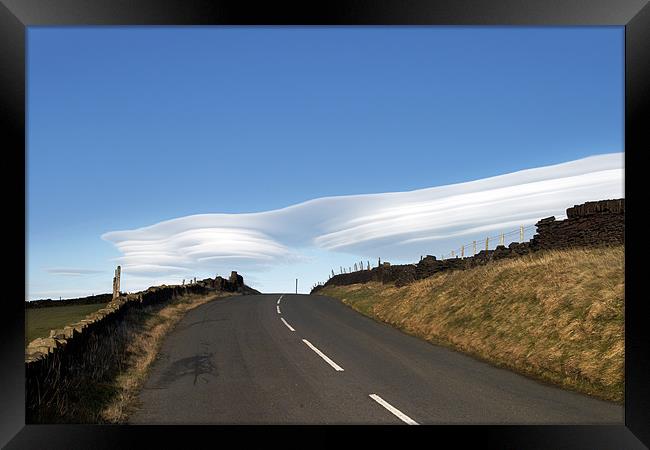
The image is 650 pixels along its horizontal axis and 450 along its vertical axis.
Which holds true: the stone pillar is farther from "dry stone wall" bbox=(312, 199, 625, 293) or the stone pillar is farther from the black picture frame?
"dry stone wall" bbox=(312, 199, 625, 293)

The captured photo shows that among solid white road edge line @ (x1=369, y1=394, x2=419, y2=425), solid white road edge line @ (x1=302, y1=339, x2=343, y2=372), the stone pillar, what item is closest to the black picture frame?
solid white road edge line @ (x1=369, y1=394, x2=419, y2=425)

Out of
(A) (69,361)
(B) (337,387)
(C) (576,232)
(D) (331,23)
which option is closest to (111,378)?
(A) (69,361)

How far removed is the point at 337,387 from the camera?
1098cm

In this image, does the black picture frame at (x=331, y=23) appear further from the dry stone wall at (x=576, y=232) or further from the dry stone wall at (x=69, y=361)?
the dry stone wall at (x=576, y=232)

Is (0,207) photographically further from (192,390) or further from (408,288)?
(408,288)

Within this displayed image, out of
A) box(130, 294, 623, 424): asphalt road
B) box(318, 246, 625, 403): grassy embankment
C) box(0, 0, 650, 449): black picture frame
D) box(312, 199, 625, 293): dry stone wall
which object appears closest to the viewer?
box(0, 0, 650, 449): black picture frame

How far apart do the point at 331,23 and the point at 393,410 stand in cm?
624

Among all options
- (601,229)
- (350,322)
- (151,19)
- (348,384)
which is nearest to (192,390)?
(348,384)

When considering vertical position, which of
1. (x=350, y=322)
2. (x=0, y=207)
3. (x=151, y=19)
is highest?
(x=151, y=19)

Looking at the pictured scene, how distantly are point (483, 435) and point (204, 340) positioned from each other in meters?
12.6

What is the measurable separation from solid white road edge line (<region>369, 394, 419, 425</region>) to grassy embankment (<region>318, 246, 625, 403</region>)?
4.29 m

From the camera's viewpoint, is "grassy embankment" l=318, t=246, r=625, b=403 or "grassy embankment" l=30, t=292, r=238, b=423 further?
"grassy embankment" l=318, t=246, r=625, b=403

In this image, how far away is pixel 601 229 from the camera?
22359 mm

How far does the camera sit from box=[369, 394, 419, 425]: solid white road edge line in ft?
27.5
